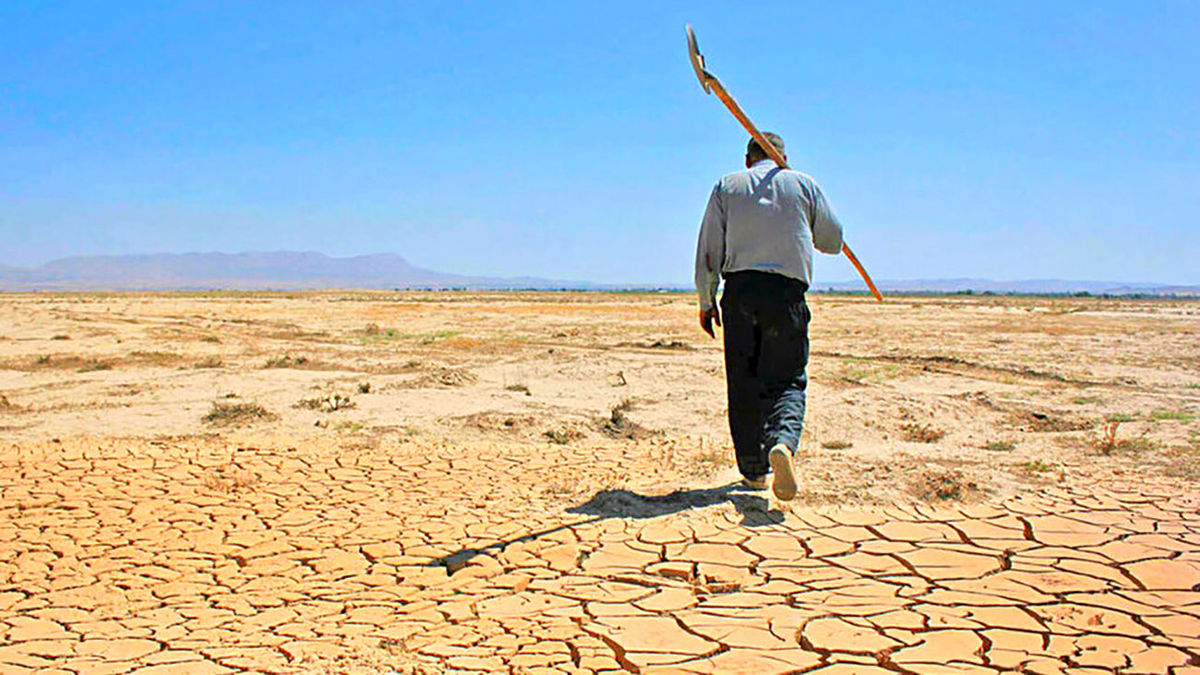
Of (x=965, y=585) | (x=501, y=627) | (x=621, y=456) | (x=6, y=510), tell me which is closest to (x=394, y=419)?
(x=621, y=456)

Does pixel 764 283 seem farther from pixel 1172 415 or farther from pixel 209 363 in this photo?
pixel 209 363

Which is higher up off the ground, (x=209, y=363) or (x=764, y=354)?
(x=764, y=354)

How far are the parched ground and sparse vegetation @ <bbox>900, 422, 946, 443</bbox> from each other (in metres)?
0.04

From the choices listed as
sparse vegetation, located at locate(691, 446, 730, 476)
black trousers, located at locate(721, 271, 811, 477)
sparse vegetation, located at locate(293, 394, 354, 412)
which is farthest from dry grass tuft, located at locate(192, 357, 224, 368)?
black trousers, located at locate(721, 271, 811, 477)

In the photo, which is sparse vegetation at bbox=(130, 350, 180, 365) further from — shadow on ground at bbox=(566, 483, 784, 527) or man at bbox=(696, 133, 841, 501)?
man at bbox=(696, 133, 841, 501)

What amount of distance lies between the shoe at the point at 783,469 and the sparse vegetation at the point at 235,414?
16.9 ft

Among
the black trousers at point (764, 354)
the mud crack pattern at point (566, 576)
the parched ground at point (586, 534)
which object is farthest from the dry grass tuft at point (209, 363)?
the black trousers at point (764, 354)

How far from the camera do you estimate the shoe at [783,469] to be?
3754 mm

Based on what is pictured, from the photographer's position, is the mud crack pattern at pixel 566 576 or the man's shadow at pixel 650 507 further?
the man's shadow at pixel 650 507

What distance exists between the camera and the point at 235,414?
752 cm

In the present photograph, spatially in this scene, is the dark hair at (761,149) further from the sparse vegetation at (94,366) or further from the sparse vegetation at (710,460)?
the sparse vegetation at (94,366)

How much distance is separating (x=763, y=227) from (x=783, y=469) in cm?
116

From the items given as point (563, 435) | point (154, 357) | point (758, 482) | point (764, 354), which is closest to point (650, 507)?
point (758, 482)

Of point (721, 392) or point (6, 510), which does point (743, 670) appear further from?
point (721, 392)
